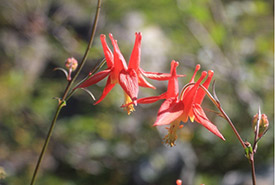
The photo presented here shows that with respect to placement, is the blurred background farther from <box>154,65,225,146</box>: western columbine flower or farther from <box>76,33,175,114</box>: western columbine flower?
<box>154,65,225,146</box>: western columbine flower

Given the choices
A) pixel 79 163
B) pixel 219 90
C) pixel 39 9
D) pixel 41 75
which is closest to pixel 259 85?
pixel 219 90

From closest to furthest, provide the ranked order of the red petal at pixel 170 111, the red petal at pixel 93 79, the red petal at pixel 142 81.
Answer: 1. the red petal at pixel 170 111
2. the red petal at pixel 93 79
3. the red petal at pixel 142 81

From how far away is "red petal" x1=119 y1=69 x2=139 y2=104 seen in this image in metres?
1.15

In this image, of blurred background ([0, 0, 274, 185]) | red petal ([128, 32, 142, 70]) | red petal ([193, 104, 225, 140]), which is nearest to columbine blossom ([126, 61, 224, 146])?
red petal ([193, 104, 225, 140])

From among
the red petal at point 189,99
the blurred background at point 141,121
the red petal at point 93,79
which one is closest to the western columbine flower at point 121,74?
the red petal at point 93,79

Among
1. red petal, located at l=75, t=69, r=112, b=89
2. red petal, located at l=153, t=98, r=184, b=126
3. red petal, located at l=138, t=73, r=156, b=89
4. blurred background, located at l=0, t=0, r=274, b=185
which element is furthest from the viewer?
blurred background, located at l=0, t=0, r=274, b=185

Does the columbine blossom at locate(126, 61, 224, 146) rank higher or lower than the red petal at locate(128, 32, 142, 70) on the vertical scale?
lower

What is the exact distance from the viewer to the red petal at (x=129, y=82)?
1149 millimetres

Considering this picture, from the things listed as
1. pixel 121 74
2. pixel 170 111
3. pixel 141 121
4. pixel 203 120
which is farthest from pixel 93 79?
pixel 141 121

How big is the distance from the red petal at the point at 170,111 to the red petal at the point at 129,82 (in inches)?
3.8

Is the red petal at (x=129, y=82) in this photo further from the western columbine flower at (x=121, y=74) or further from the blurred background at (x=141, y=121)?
the blurred background at (x=141, y=121)

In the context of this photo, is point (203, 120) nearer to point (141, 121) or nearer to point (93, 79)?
point (93, 79)

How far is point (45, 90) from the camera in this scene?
3574 millimetres

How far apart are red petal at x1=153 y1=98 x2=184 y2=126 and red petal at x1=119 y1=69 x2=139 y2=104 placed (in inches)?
3.8
